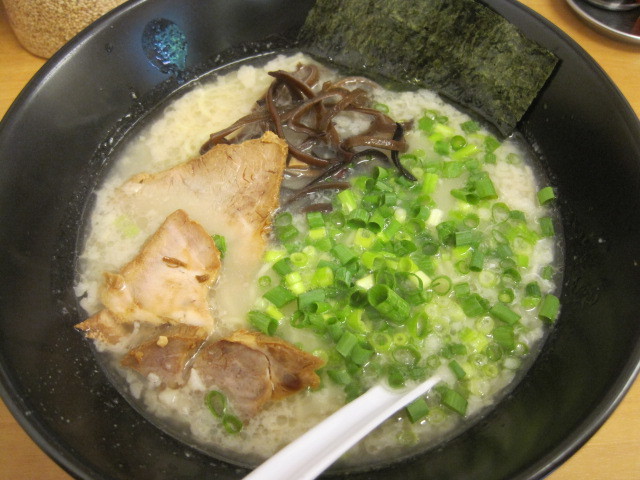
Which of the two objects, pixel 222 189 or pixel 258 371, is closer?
pixel 258 371

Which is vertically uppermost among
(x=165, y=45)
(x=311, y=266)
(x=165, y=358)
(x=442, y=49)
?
(x=442, y=49)

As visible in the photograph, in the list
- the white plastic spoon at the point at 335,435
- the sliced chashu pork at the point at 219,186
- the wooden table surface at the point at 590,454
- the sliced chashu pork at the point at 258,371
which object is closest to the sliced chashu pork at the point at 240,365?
the sliced chashu pork at the point at 258,371

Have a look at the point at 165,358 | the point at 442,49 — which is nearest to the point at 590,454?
the point at 165,358

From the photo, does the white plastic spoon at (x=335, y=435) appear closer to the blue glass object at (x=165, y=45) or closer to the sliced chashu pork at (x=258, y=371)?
the sliced chashu pork at (x=258, y=371)

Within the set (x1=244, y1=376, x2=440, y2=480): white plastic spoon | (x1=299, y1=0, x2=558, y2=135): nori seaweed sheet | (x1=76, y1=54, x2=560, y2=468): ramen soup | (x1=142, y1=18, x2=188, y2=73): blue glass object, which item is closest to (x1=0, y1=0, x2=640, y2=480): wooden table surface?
(x1=76, y1=54, x2=560, y2=468): ramen soup

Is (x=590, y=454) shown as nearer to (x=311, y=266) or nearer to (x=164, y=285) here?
(x=311, y=266)

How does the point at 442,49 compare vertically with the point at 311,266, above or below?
above

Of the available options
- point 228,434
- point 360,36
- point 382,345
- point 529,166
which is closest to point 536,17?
point 529,166

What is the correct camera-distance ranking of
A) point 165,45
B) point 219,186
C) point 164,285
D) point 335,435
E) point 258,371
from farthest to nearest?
point 165,45 → point 219,186 → point 164,285 → point 258,371 → point 335,435
